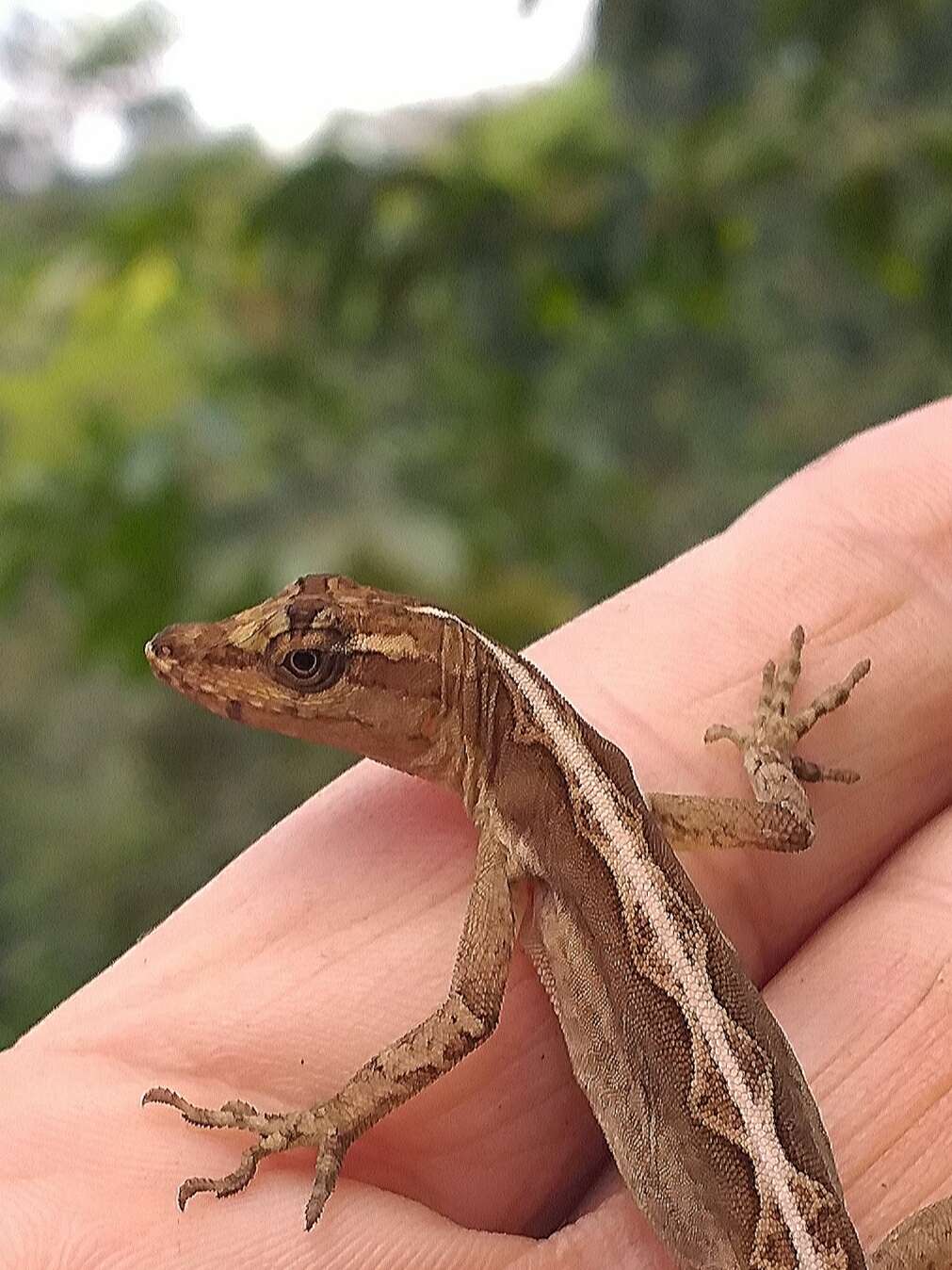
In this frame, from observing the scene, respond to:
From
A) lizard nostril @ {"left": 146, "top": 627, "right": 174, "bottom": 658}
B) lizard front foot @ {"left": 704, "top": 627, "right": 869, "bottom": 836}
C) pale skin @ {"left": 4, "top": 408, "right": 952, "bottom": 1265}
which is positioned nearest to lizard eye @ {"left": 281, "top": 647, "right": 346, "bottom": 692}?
lizard nostril @ {"left": 146, "top": 627, "right": 174, "bottom": 658}

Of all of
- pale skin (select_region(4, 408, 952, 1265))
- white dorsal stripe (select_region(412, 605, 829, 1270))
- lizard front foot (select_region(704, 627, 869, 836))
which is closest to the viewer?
white dorsal stripe (select_region(412, 605, 829, 1270))

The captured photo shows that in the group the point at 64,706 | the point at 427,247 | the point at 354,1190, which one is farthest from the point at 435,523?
the point at 64,706

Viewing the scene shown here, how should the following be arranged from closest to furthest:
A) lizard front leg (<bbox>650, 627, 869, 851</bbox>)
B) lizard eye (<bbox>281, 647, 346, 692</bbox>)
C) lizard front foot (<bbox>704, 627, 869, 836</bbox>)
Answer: lizard eye (<bbox>281, 647, 346, 692</bbox>) → lizard front leg (<bbox>650, 627, 869, 851</bbox>) → lizard front foot (<bbox>704, 627, 869, 836</bbox>)

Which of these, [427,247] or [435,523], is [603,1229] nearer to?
[435,523]

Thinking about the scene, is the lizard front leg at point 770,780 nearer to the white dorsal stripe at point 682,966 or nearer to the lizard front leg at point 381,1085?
the white dorsal stripe at point 682,966

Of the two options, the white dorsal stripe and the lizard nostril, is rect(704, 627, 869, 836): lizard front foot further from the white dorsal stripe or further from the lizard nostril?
the lizard nostril

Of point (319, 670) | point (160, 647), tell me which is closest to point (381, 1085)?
point (319, 670)

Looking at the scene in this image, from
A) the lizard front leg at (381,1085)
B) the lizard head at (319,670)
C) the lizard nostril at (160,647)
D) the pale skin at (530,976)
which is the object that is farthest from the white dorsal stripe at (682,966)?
the lizard nostril at (160,647)

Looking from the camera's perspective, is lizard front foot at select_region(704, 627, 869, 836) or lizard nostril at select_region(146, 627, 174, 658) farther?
lizard front foot at select_region(704, 627, 869, 836)
